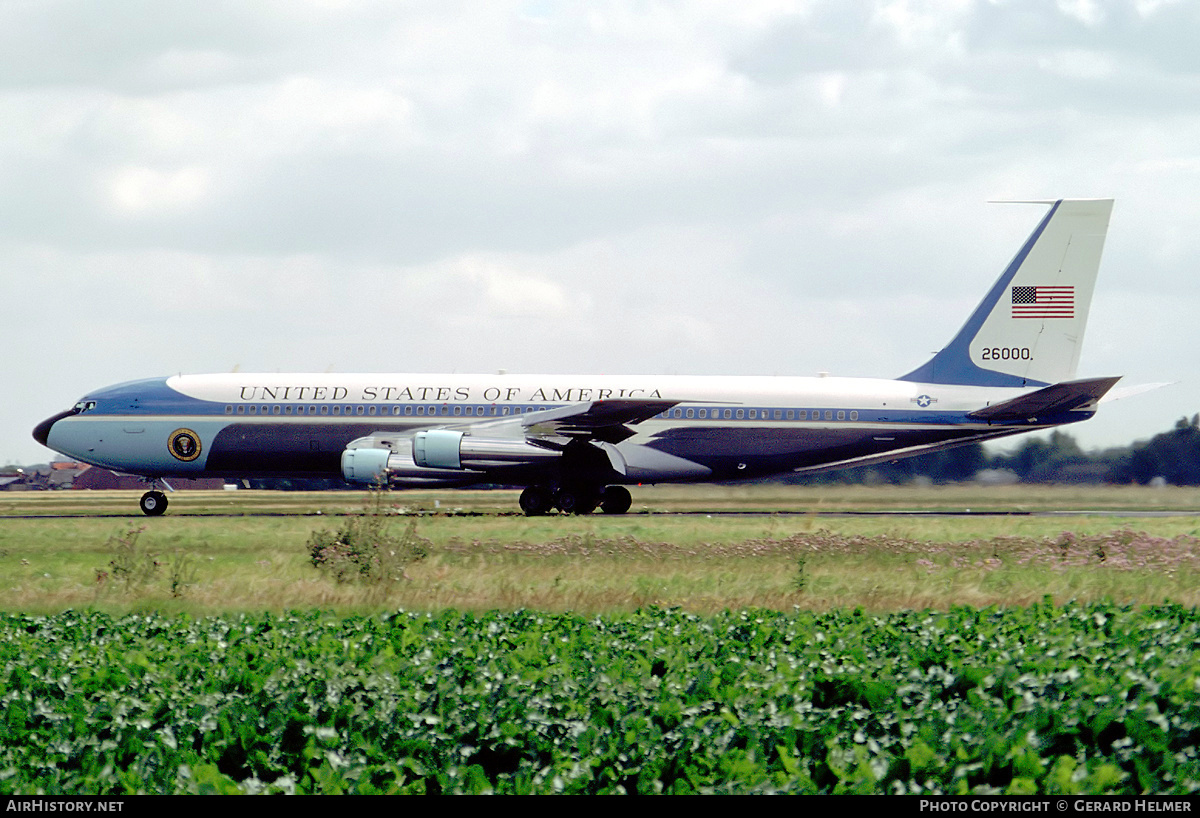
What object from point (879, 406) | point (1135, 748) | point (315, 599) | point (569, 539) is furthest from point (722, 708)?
point (879, 406)

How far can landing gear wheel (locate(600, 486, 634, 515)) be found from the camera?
3638cm

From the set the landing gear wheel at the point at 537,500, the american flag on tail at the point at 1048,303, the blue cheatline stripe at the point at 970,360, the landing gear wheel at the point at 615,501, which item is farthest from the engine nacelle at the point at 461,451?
the american flag on tail at the point at 1048,303

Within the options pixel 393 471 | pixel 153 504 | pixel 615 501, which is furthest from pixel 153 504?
pixel 615 501

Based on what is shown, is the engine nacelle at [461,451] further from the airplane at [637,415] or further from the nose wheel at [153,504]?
the nose wheel at [153,504]

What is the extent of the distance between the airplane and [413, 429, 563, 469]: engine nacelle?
9 cm

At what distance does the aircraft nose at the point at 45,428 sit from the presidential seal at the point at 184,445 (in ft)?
12.9

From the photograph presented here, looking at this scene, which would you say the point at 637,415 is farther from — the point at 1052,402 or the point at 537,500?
the point at 1052,402

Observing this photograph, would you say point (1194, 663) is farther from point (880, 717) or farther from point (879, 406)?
point (879, 406)

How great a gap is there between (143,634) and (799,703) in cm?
751

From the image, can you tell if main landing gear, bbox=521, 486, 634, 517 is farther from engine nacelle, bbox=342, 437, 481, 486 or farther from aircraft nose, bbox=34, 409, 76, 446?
aircraft nose, bbox=34, 409, 76, 446

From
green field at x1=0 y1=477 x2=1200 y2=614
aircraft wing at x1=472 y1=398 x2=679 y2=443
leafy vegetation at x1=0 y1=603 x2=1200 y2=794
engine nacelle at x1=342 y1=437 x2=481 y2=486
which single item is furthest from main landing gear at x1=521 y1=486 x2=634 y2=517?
leafy vegetation at x1=0 y1=603 x2=1200 y2=794

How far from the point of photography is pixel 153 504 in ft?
124

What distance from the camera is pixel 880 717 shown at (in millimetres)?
8930

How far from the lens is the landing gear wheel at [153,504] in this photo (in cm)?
A: 3756
